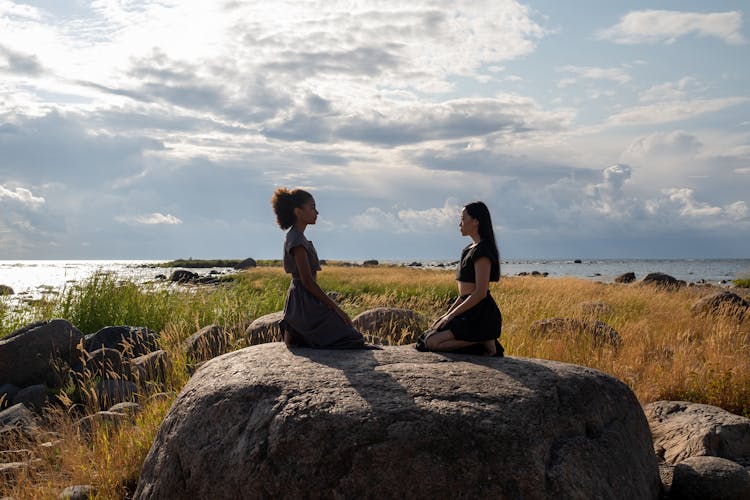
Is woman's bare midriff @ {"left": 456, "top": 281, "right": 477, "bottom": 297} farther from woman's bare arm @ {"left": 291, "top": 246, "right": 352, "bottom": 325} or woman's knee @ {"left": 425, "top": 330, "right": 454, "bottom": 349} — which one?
woman's bare arm @ {"left": 291, "top": 246, "right": 352, "bottom": 325}

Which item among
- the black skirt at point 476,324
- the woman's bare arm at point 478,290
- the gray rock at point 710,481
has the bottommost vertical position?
the gray rock at point 710,481

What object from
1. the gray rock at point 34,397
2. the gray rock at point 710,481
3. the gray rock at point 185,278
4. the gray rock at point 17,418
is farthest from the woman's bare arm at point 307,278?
the gray rock at point 185,278

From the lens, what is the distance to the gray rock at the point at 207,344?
9.65 metres

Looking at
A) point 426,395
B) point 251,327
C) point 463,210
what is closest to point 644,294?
point 251,327

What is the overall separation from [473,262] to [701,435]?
3.27 m

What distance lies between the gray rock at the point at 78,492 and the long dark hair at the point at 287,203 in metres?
3.19

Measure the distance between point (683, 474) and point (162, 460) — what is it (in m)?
4.64

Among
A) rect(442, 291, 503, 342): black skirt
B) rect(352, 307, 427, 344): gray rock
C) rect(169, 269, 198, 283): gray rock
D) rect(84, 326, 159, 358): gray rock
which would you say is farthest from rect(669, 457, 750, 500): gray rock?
rect(169, 269, 198, 283): gray rock

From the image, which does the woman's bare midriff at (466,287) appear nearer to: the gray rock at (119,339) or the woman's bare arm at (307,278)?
the woman's bare arm at (307,278)

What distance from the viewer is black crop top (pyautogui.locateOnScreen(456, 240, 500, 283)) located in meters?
5.91

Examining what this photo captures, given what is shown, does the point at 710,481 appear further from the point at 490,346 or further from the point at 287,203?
the point at 287,203

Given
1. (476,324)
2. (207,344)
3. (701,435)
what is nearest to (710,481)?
(701,435)

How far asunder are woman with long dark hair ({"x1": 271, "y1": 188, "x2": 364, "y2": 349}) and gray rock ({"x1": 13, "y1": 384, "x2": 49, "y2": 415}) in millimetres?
5711

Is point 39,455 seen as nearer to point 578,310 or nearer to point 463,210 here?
point 463,210
